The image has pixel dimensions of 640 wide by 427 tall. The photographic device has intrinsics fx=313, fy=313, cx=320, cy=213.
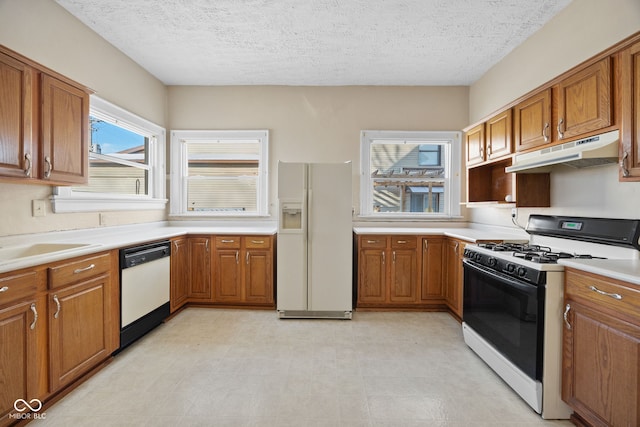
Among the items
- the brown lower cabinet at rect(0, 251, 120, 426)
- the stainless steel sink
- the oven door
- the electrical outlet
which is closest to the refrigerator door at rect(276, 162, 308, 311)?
the brown lower cabinet at rect(0, 251, 120, 426)

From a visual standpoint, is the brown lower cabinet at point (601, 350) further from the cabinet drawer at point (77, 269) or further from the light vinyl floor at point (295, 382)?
the cabinet drawer at point (77, 269)

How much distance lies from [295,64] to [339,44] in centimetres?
67

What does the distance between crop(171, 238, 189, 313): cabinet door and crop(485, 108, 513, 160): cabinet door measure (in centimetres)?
345

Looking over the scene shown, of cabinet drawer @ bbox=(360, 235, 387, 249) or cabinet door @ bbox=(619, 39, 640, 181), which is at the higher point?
cabinet door @ bbox=(619, 39, 640, 181)

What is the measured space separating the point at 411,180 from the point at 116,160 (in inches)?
143

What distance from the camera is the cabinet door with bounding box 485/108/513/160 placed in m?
2.82

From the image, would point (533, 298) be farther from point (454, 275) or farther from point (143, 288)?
point (143, 288)

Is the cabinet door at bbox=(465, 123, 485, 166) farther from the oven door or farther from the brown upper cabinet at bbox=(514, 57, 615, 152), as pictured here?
the oven door

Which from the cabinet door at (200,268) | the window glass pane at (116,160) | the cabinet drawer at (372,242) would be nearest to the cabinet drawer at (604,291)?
the cabinet drawer at (372,242)

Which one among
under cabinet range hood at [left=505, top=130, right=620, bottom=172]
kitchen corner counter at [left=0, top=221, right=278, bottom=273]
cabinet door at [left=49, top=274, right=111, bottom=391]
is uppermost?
under cabinet range hood at [left=505, top=130, right=620, bottom=172]

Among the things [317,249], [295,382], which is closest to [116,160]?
[317,249]

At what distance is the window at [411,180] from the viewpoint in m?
4.33

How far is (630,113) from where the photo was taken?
1695 mm

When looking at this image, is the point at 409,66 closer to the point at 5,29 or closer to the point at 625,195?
the point at 625,195
